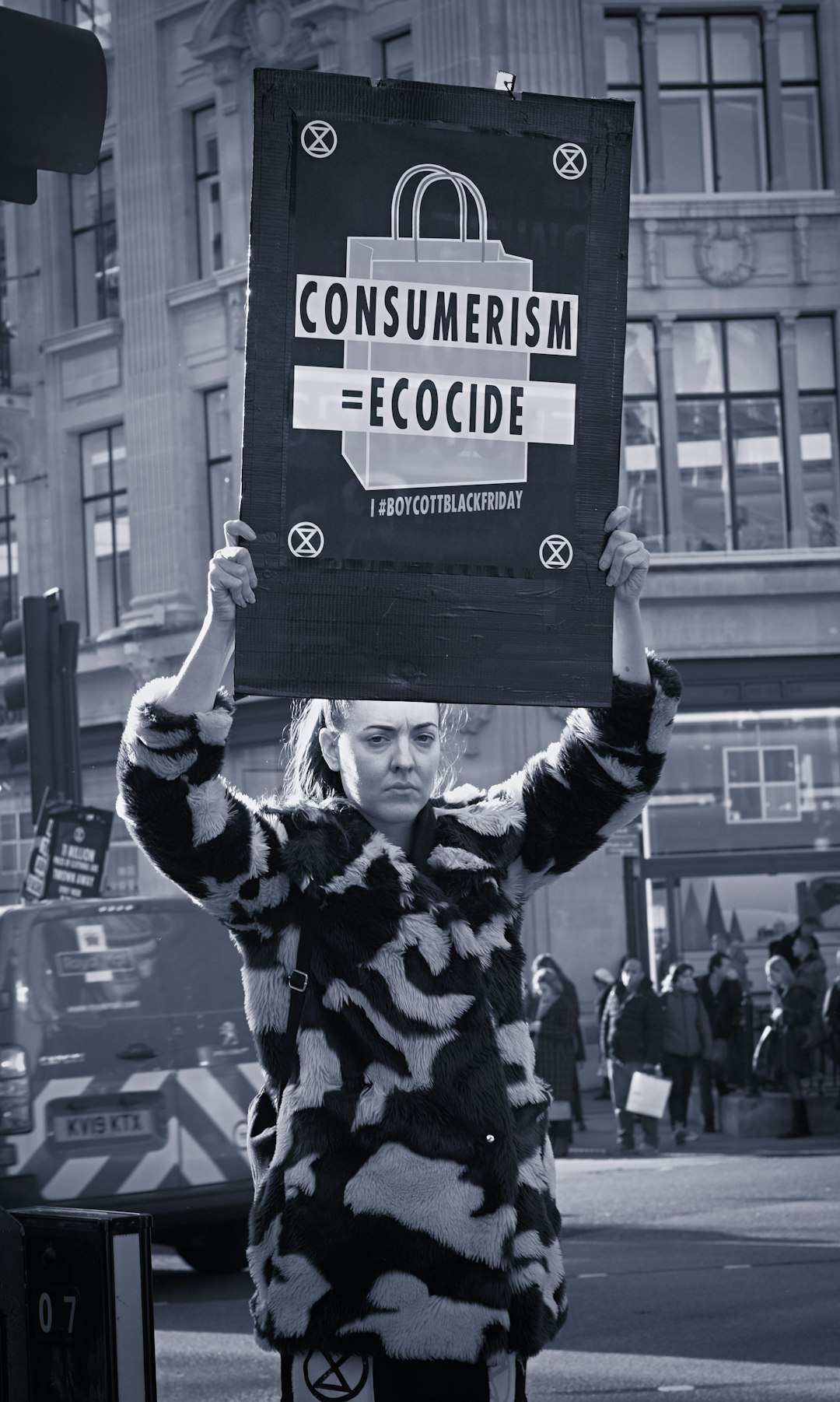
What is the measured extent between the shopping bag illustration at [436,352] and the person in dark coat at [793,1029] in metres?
15.1

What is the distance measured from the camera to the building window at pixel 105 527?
29906 millimetres

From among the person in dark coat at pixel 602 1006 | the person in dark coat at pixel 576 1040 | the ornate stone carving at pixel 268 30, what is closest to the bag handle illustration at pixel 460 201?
the person in dark coat at pixel 576 1040

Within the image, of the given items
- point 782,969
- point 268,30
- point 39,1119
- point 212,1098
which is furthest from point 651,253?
point 39,1119

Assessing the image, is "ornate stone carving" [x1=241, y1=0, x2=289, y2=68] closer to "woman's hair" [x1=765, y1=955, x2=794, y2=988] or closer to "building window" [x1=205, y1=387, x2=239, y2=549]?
"building window" [x1=205, y1=387, x2=239, y2=549]

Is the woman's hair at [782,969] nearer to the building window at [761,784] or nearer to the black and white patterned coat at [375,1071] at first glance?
the building window at [761,784]

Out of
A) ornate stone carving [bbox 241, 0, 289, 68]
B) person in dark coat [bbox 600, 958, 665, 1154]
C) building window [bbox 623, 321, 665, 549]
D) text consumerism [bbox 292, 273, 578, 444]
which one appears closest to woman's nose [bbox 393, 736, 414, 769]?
text consumerism [bbox 292, 273, 578, 444]

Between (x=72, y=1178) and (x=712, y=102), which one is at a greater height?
(x=712, y=102)

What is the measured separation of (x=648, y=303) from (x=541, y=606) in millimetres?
23073

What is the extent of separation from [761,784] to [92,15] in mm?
15148

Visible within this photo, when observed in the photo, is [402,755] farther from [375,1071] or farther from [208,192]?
[208,192]

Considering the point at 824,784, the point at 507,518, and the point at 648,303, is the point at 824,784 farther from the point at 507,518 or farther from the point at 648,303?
the point at 507,518

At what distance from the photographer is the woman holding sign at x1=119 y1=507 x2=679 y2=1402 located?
319cm

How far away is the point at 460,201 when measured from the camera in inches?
138

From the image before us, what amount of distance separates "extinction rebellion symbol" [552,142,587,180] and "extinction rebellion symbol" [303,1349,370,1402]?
1971 mm
